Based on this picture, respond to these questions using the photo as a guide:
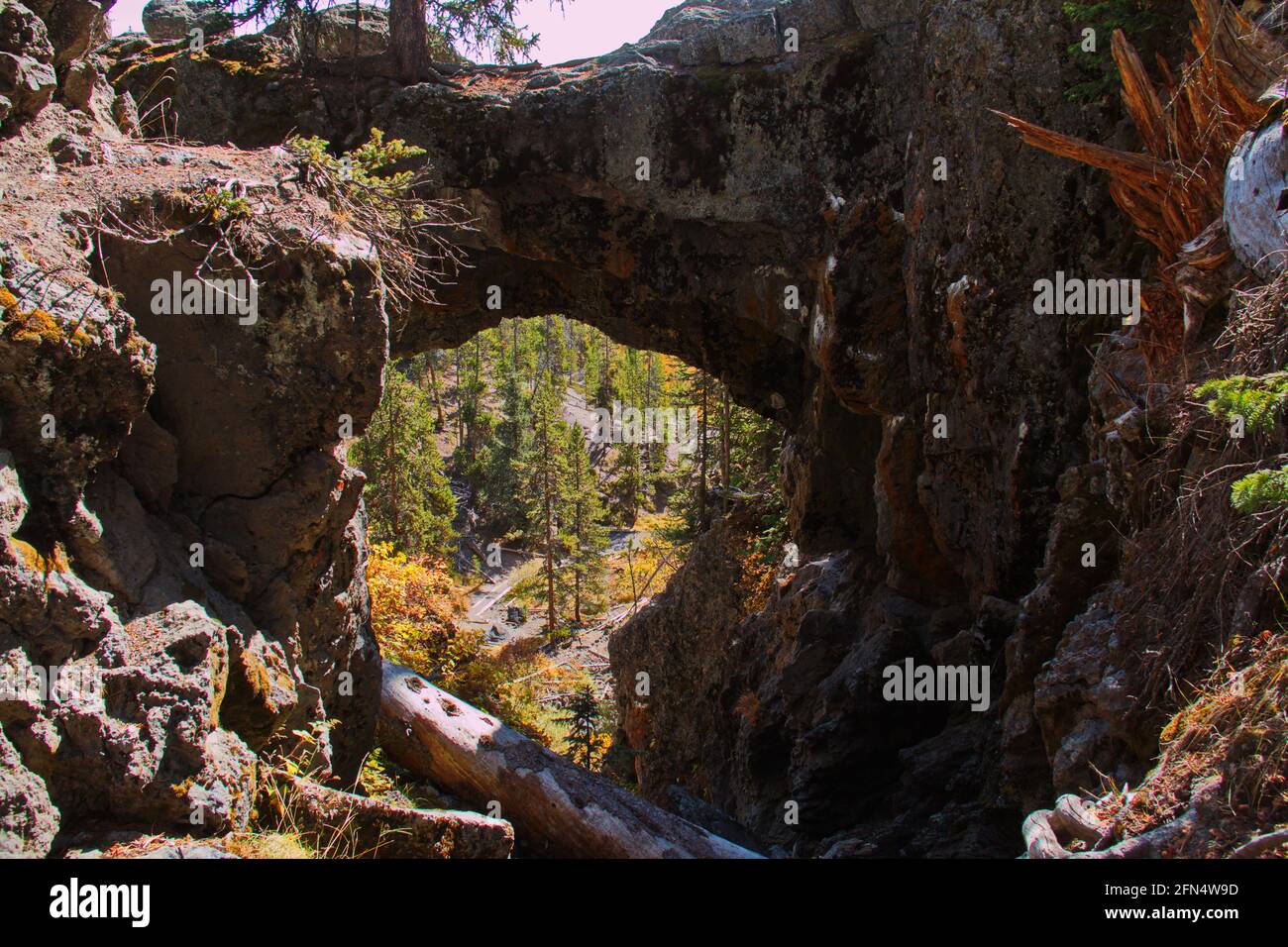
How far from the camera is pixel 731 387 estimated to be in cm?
1922

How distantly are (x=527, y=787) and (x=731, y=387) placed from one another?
1175 centimetres

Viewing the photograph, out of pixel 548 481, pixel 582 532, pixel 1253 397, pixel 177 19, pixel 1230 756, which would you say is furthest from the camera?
pixel 582 532

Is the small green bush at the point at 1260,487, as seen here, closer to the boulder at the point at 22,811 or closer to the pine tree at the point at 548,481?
the boulder at the point at 22,811

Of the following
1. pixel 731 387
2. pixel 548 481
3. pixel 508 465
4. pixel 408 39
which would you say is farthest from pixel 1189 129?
pixel 508 465

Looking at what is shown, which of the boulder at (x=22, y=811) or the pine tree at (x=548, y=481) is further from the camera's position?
the pine tree at (x=548, y=481)

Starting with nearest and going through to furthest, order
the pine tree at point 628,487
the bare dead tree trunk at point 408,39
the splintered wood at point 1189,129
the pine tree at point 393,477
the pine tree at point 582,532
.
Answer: the splintered wood at point 1189,129 < the bare dead tree trunk at point 408,39 < the pine tree at point 393,477 < the pine tree at point 582,532 < the pine tree at point 628,487

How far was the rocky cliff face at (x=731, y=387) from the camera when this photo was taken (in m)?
6.36

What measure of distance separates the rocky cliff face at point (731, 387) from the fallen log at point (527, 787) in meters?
0.61

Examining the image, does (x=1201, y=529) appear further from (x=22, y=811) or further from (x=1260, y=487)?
(x=22, y=811)

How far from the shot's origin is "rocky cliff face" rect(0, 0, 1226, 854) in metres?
6.36

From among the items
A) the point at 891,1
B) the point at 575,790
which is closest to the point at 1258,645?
the point at 575,790

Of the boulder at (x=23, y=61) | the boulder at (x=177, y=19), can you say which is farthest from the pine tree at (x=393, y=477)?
the boulder at (x=23, y=61)

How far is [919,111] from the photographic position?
1293 cm
